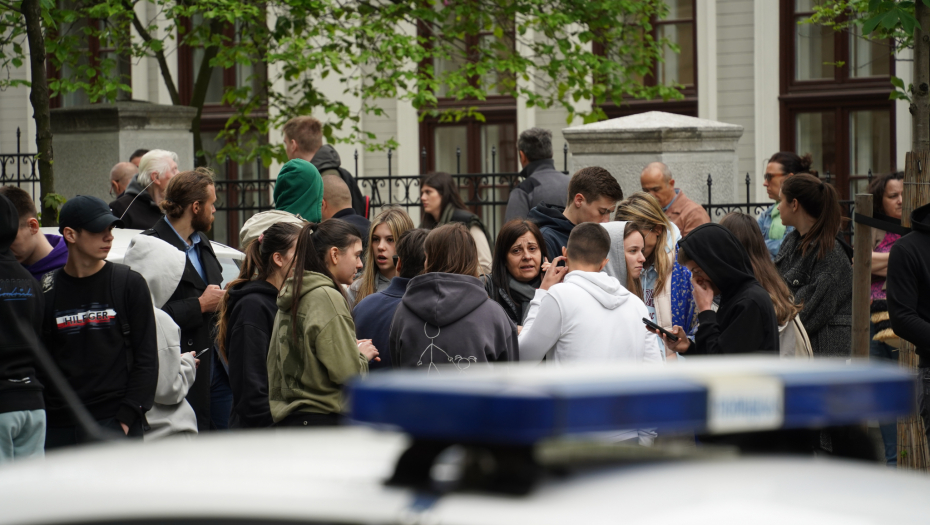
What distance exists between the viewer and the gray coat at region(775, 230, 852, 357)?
249 inches

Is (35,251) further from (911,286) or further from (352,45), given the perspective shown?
(352,45)

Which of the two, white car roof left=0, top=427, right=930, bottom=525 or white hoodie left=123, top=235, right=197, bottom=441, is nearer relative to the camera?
white car roof left=0, top=427, right=930, bottom=525

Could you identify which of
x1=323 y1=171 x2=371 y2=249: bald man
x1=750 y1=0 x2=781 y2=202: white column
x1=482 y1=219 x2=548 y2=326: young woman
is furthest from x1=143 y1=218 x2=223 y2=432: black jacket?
x1=750 y1=0 x2=781 y2=202: white column

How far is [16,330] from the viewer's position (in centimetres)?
465

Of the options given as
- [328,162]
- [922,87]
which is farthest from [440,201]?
[922,87]

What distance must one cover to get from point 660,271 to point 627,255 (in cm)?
29

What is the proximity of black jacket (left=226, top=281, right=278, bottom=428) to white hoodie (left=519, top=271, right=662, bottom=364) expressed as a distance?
122cm

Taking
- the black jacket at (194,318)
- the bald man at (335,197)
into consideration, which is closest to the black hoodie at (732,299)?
the black jacket at (194,318)

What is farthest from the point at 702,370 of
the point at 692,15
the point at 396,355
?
the point at 692,15

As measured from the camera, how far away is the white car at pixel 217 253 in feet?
21.0

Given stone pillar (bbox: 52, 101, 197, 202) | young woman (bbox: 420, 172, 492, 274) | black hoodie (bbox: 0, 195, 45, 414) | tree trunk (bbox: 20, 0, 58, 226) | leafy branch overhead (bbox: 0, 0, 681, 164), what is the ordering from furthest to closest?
1. leafy branch overhead (bbox: 0, 0, 681, 164)
2. stone pillar (bbox: 52, 101, 197, 202)
3. tree trunk (bbox: 20, 0, 58, 226)
4. young woman (bbox: 420, 172, 492, 274)
5. black hoodie (bbox: 0, 195, 45, 414)

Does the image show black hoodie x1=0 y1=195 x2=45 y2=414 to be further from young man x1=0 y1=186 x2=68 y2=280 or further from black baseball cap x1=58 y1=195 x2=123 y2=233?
young man x1=0 y1=186 x2=68 y2=280

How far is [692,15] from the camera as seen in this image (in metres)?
18.2

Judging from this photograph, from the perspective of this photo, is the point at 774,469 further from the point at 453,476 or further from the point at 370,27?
the point at 370,27
